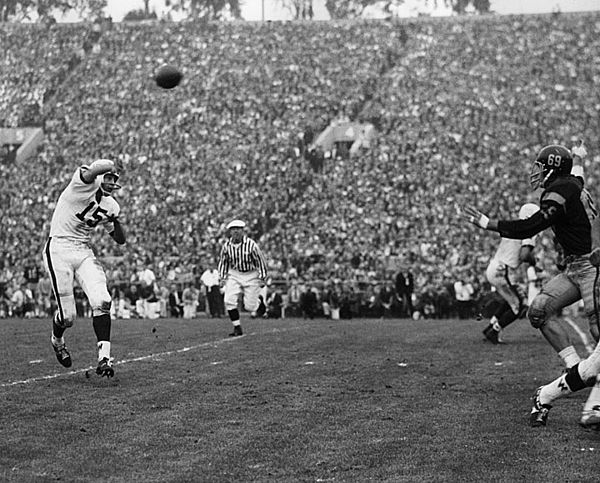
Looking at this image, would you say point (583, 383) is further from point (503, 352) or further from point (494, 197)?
point (494, 197)

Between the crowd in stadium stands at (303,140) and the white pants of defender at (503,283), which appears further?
the crowd in stadium stands at (303,140)

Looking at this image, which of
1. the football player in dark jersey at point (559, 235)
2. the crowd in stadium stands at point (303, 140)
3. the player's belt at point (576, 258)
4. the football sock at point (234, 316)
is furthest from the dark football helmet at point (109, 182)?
the crowd in stadium stands at point (303, 140)

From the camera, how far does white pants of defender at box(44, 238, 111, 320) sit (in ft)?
30.4

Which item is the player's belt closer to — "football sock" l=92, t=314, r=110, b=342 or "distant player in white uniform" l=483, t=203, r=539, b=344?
"football sock" l=92, t=314, r=110, b=342

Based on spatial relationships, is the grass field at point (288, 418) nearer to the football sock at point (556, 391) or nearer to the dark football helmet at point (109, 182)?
the football sock at point (556, 391)

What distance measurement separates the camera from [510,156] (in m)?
33.8

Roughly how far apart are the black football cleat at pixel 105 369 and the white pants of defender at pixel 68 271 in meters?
0.63

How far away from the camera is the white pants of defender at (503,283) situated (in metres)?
13.3

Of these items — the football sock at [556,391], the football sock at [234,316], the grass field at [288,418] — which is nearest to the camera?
the grass field at [288,418]

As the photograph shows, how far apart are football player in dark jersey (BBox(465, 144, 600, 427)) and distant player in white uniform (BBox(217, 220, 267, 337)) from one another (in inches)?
326

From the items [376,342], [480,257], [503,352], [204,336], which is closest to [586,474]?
[503,352]

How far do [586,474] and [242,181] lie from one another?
3000 centimetres

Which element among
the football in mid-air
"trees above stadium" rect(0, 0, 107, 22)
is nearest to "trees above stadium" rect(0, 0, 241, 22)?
"trees above stadium" rect(0, 0, 107, 22)

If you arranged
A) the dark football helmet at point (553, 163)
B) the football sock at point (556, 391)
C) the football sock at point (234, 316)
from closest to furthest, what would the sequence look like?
the football sock at point (556, 391), the dark football helmet at point (553, 163), the football sock at point (234, 316)
